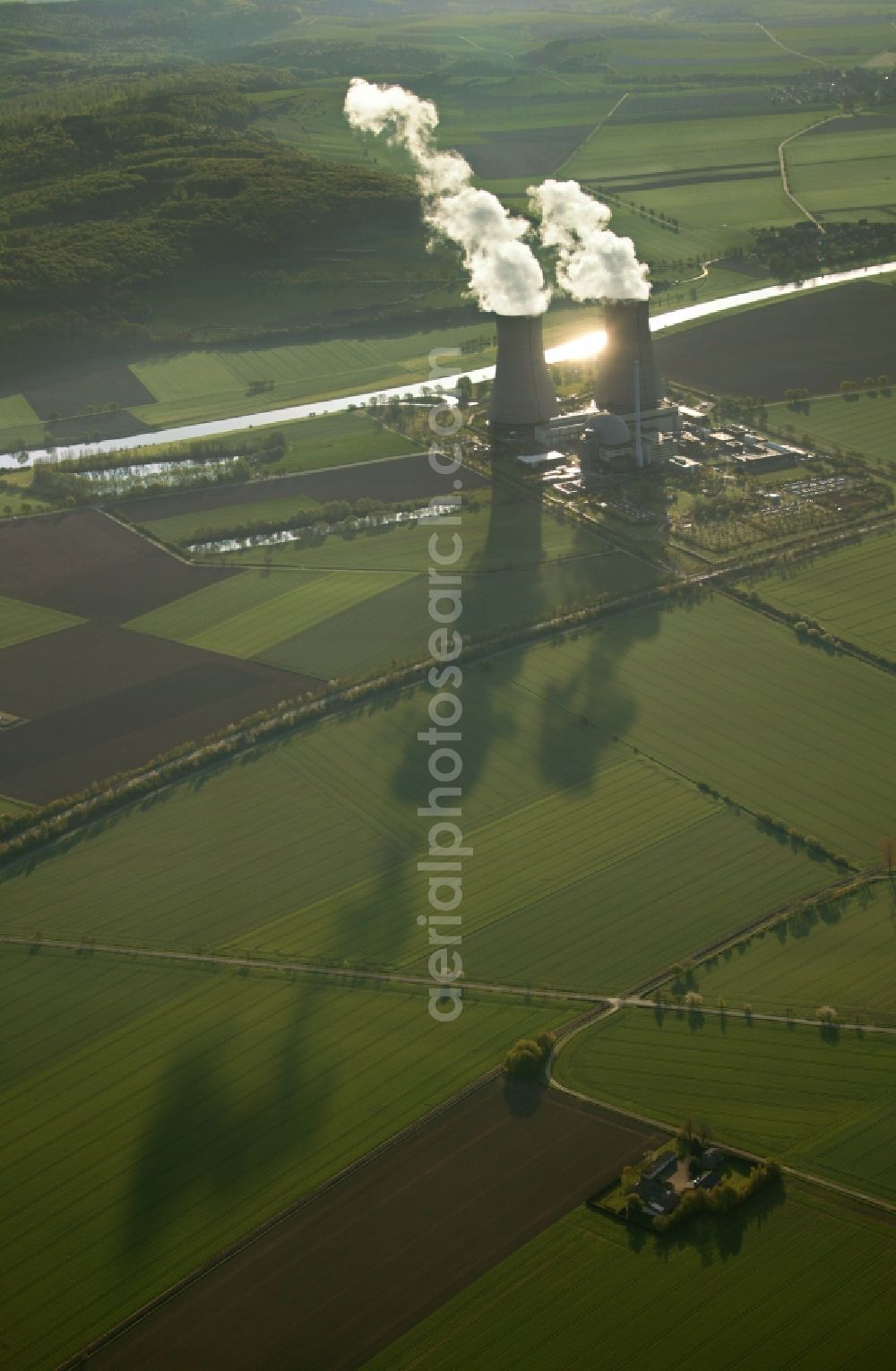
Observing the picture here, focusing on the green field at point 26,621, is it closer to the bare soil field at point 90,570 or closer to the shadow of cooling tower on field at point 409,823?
the bare soil field at point 90,570

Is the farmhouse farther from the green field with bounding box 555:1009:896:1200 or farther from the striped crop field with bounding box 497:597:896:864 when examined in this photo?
the striped crop field with bounding box 497:597:896:864

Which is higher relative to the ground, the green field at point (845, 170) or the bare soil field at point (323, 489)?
the green field at point (845, 170)

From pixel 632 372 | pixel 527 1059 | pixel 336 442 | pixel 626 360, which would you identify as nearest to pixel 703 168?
pixel 626 360

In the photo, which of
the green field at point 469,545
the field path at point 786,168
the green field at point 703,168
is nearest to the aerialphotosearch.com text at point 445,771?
the green field at point 469,545

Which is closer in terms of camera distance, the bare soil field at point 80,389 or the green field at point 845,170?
the bare soil field at point 80,389

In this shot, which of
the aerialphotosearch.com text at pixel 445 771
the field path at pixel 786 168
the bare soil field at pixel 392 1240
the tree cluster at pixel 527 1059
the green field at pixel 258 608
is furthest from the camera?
the field path at pixel 786 168

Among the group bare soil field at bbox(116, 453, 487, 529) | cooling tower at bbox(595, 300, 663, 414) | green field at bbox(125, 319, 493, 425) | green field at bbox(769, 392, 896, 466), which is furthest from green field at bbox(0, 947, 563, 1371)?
green field at bbox(125, 319, 493, 425)
